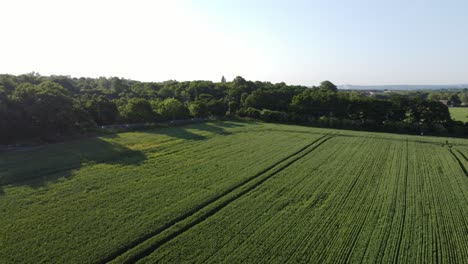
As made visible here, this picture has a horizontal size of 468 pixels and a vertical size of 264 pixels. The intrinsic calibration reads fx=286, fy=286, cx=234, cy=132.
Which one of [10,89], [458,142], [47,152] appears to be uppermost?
[10,89]

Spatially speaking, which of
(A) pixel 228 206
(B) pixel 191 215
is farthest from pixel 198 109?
(B) pixel 191 215

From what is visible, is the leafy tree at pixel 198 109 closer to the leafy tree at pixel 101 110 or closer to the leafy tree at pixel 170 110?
the leafy tree at pixel 170 110

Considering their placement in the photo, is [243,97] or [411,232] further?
[243,97]

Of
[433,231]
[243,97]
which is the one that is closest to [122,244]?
[433,231]

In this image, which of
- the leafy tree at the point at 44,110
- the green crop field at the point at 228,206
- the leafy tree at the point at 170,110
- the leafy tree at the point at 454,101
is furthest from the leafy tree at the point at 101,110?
the leafy tree at the point at 454,101

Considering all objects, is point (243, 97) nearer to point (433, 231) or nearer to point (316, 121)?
point (316, 121)

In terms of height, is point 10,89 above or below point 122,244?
above
